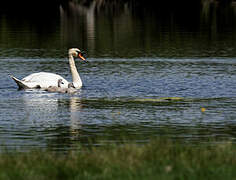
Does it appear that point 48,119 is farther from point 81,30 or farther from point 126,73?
point 81,30

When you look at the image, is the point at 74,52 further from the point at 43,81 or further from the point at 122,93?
the point at 122,93

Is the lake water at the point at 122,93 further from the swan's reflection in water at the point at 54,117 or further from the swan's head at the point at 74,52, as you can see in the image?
the swan's head at the point at 74,52

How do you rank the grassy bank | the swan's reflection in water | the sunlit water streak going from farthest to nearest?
the sunlit water streak, the swan's reflection in water, the grassy bank

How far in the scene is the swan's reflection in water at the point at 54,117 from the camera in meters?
15.7

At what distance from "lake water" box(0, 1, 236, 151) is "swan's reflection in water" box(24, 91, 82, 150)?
0.02 metres

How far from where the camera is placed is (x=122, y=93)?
2359 centimetres

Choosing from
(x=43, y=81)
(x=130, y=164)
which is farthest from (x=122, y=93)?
(x=130, y=164)

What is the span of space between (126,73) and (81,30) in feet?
95.0

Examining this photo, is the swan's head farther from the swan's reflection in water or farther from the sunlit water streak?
the swan's reflection in water

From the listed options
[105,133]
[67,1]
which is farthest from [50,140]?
[67,1]

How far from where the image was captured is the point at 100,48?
41656mm

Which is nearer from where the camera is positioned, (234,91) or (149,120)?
(149,120)

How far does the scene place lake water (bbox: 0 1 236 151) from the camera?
1636cm

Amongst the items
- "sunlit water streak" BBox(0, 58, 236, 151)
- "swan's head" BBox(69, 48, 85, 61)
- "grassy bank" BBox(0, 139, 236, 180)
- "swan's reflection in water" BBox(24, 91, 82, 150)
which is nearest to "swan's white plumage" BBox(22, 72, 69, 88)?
"sunlit water streak" BBox(0, 58, 236, 151)
